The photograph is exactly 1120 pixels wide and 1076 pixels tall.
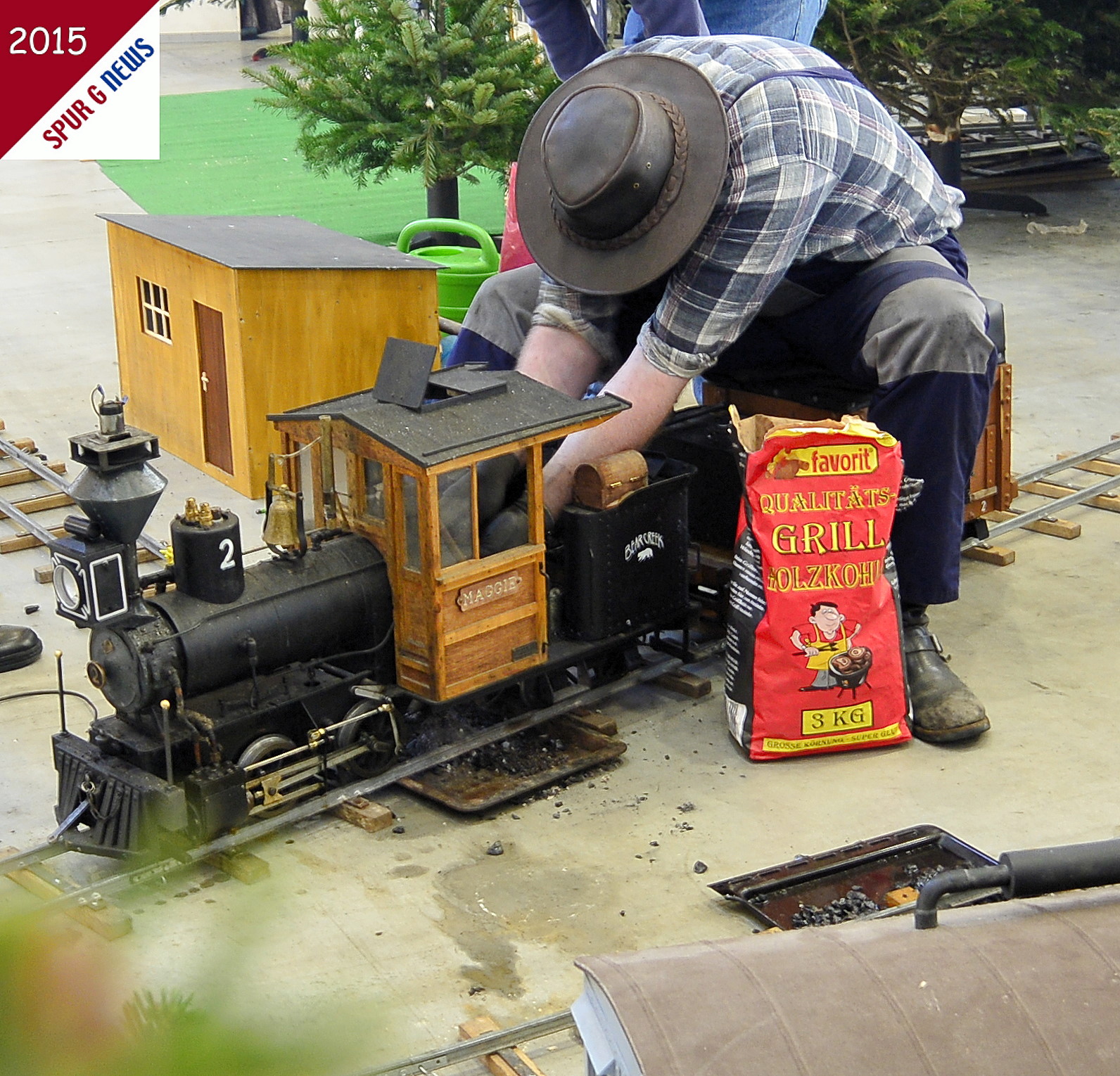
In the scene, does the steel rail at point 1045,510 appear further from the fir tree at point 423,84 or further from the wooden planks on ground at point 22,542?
the fir tree at point 423,84

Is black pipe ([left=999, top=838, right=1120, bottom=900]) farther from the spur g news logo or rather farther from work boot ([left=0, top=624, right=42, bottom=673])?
work boot ([left=0, top=624, right=42, bottom=673])

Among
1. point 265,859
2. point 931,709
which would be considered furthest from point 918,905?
point 931,709

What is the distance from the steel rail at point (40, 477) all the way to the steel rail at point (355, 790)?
5.37ft

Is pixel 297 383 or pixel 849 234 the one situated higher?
pixel 849 234

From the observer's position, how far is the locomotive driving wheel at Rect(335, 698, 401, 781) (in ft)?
12.9

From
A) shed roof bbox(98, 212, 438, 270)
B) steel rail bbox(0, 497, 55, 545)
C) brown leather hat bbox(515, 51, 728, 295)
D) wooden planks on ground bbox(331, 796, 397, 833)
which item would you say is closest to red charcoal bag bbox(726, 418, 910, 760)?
brown leather hat bbox(515, 51, 728, 295)

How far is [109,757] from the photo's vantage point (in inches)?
146

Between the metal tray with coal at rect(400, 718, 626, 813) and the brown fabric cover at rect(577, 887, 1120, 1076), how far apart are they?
7.29 ft

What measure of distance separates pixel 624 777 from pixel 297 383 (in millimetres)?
2580

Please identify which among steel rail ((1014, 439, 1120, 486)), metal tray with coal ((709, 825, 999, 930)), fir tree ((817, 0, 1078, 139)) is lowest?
metal tray with coal ((709, 825, 999, 930))

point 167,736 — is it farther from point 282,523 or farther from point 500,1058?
point 500,1058

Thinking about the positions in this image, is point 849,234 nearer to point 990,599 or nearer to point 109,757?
point 990,599

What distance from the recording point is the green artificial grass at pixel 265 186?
36.9 ft

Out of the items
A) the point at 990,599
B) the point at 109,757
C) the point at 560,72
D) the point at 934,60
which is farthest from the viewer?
the point at 934,60
